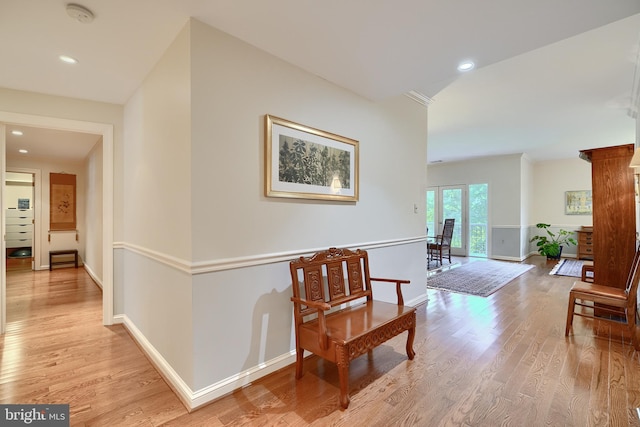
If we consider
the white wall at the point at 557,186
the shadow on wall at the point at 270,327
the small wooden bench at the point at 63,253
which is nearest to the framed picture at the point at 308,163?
the shadow on wall at the point at 270,327

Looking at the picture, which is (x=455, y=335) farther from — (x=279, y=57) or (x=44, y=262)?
(x=44, y=262)

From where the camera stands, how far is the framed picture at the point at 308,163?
2268 millimetres

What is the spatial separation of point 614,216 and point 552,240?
5.68 m

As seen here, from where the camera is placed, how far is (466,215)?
27.2 ft

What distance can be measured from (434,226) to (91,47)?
8.53m

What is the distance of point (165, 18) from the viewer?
1.89 meters

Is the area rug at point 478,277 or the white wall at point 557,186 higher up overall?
the white wall at point 557,186

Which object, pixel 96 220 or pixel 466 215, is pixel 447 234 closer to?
pixel 466 215

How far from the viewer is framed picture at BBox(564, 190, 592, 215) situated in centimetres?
778

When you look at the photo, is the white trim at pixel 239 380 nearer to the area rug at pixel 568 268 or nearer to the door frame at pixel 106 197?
the door frame at pixel 106 197

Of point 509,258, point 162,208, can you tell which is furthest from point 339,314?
point 509,258

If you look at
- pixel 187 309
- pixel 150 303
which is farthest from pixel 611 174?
pixel 150 303

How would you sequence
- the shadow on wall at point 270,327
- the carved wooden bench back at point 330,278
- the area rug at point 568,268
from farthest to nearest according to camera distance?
the area rug at point 568,268
the carved wooden bench back at point 330,278
the shadow on wall at point 270,327

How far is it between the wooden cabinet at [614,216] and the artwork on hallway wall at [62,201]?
9.50 m
